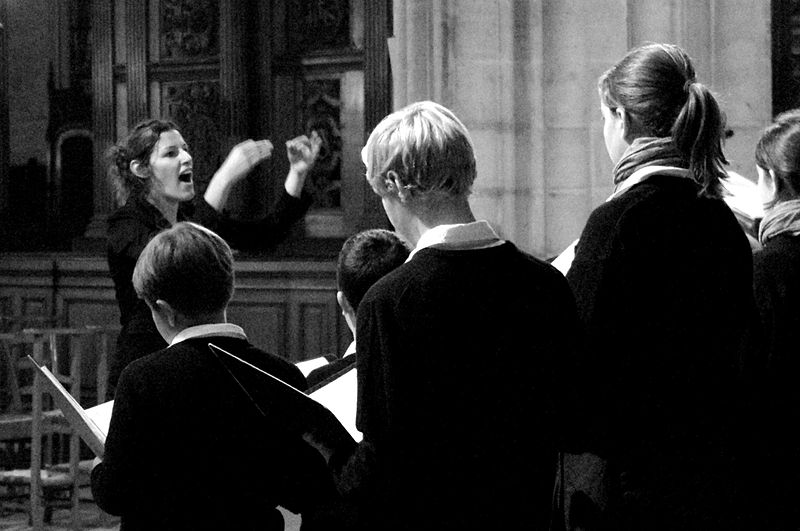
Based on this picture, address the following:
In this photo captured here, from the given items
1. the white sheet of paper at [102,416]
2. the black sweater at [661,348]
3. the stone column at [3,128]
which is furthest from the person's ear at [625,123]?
the stone column at [3,128]

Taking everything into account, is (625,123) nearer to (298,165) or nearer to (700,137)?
(700,137)

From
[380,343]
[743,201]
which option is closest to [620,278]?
[380,343]

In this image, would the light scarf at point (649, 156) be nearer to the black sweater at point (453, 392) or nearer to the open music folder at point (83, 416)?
the black sweater at point (453, 392)

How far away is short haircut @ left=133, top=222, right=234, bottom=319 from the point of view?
2436mm

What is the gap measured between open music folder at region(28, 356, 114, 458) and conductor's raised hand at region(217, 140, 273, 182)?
1.50 meters

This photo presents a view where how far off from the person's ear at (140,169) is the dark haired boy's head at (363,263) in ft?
4.03

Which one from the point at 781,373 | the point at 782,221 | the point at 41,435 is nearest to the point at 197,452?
the point at 781,373

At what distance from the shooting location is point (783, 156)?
9.48ft

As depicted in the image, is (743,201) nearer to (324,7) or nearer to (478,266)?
(478,266)

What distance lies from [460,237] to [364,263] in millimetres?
651

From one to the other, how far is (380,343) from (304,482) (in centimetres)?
45

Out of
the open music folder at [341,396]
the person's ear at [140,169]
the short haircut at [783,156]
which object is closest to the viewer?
the open music folder at [341,396]

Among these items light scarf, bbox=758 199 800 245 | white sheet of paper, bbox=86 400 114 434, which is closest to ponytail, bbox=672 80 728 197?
light scarf, bbox=758 199 800 245

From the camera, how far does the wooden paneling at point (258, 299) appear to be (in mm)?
6797
